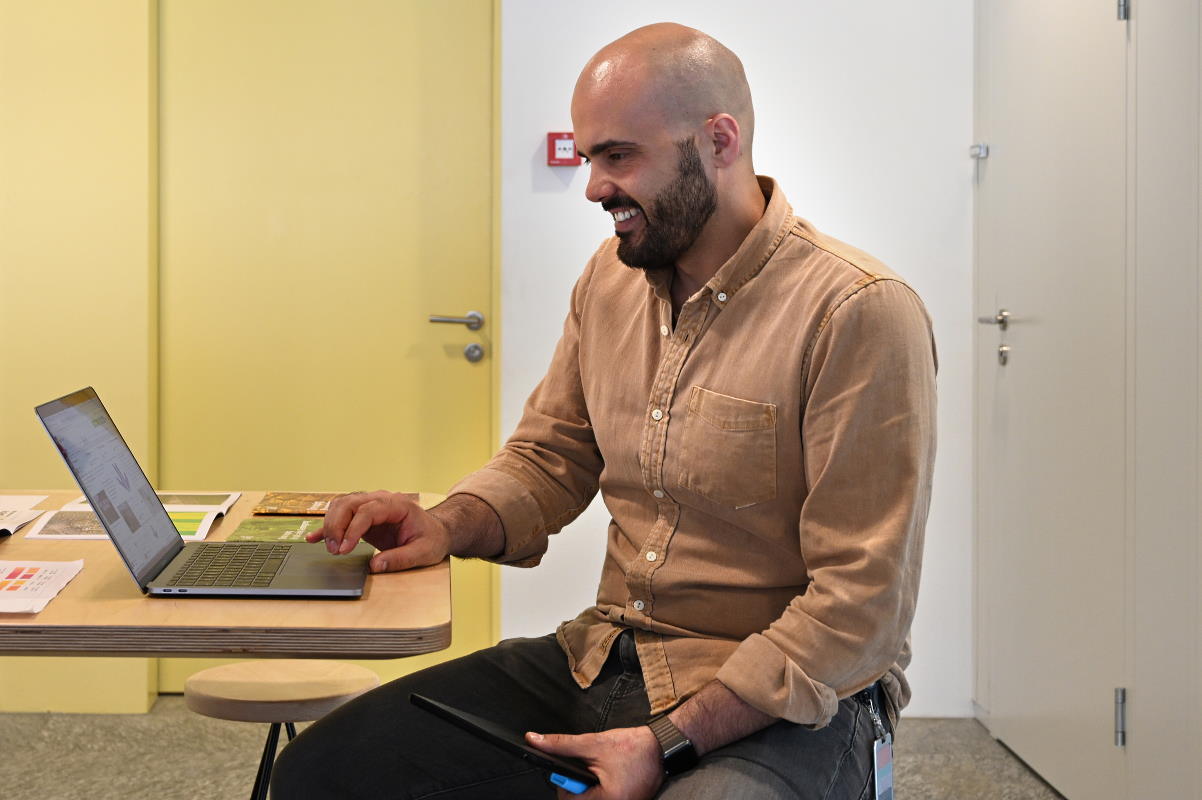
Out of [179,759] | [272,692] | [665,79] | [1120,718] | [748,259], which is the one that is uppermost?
[665,79]

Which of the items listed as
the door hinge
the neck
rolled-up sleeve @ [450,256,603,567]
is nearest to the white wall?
the door hinge

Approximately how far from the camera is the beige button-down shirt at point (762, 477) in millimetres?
1335

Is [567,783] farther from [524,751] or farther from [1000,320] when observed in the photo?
[1000,320]

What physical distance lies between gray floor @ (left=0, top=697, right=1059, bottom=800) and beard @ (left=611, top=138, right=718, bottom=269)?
5.73ft

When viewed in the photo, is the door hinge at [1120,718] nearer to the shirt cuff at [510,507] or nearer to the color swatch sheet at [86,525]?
the shirt cuff at [510,507]

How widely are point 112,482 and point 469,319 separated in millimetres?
1992

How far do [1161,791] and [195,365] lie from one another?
2.65 m

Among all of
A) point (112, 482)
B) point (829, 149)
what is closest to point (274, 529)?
point (112, 482)

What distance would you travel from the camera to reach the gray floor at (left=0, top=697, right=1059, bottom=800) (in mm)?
2783

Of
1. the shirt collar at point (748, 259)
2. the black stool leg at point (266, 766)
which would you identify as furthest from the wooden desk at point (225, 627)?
the black stool leg at point (266, 766)

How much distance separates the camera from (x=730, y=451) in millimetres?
1475

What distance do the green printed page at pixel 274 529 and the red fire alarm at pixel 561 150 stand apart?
1670 millimetres

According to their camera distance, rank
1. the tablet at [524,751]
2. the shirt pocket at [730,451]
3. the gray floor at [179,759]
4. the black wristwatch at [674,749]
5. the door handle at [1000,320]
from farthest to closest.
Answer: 1. the door handle at [1000,320]
2. the gray floor at [179,759]
3. the shirt pocket at [730,451]
4. the black wristwatch at [674,749]
5. the tablet at [524,751]

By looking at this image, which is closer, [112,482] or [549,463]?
[112,482]
